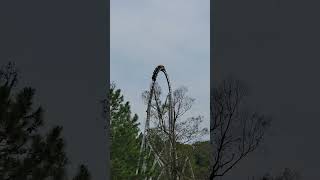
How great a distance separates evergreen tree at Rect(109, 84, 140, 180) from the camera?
23.2m

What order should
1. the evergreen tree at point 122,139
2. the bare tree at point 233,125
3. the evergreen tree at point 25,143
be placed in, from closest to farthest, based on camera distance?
the evergreen tree at point 25,143 → the bare tree at point 233,125 → the evergreen tree at point 122,139

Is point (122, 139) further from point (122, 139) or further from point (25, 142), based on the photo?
point (25, 142)

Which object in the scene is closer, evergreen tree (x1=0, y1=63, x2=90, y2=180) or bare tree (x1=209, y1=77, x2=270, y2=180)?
evergreen tree (x1=0, y1=63, x2=90, y2=180)

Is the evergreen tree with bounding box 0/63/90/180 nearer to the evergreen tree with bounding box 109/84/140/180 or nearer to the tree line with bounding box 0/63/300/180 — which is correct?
the tree line with bounding box 0/63/300/180

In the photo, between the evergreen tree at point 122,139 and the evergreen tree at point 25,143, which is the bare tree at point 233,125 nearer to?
the evergreen tree at point 122,139

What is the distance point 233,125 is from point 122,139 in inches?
303

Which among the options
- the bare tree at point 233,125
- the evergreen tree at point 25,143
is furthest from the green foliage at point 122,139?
the evergreen tree at point 25,143

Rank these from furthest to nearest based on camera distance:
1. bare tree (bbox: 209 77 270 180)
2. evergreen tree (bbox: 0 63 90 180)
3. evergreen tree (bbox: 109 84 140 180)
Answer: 1. evergreen tree (bbox: 109 84 140 180)
2. bare tree (bbox: 209 77 270 180)
3. evergreen tree (bbox: 0 63 90 180)

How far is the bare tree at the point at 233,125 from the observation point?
17.0 meters

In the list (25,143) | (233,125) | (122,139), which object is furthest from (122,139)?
(25,143)

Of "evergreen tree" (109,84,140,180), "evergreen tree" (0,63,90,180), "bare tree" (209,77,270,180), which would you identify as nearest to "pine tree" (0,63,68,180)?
"evergreen tree" (0,63,90,180)

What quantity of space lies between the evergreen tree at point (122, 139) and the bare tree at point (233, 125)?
232 inches

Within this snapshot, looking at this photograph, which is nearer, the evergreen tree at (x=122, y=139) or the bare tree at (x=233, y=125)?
the bare tree at (x=233, y=125)

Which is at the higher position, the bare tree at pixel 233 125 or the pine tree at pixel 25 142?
the bare tree at pixel 233 125
